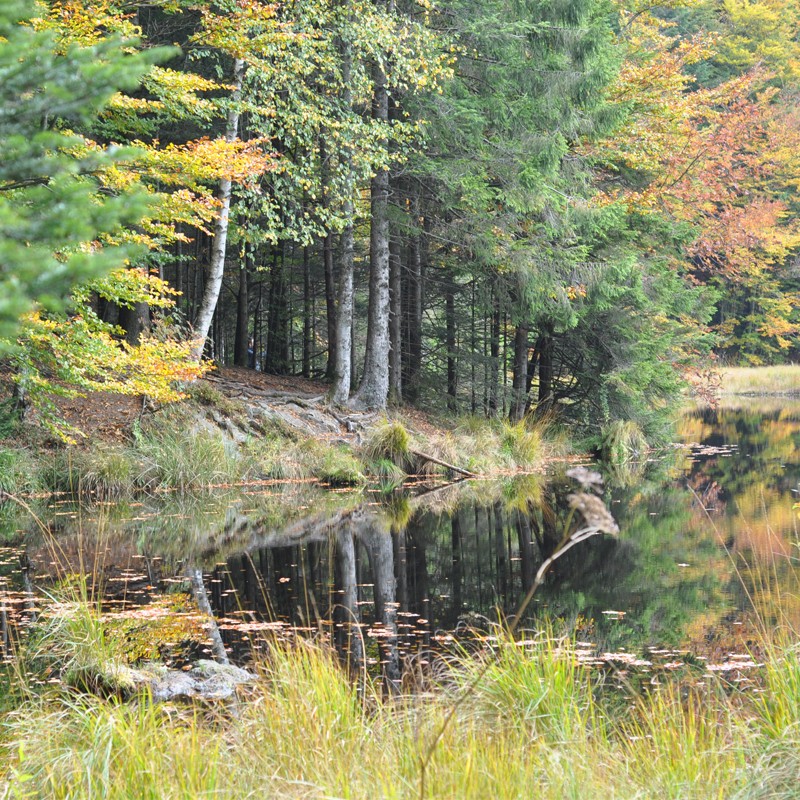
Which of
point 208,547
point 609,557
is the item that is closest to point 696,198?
point 609,557

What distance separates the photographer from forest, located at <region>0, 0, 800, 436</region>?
11.2m

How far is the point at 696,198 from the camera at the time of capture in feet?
75.8

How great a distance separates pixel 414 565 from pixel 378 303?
28.5 feet

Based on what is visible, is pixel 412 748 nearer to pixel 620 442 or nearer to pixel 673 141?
pixel 620 442

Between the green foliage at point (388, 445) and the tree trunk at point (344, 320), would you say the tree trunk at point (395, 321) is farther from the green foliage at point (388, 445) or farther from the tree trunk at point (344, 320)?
the green foliage at point (388, 445)

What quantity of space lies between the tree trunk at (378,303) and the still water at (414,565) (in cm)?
311

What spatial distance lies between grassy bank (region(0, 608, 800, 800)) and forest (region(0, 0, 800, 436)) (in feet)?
18.2

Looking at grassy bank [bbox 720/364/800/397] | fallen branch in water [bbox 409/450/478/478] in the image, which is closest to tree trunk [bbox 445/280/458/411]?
fallen branch in water [bbox 409/450/478/478]

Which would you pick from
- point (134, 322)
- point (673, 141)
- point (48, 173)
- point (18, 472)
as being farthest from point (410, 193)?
point (48, 173)

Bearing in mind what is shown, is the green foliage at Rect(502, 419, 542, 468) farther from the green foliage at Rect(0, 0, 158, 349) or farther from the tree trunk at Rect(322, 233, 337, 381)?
the green foliage at Rect(0, 0, 158, 349)

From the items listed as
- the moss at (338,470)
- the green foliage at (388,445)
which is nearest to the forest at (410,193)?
the green foliage at (388,445)

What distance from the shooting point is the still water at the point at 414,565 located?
22.2 ft

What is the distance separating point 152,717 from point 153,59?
261cm

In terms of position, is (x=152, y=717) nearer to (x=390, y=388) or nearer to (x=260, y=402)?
(x=260, y=402)
